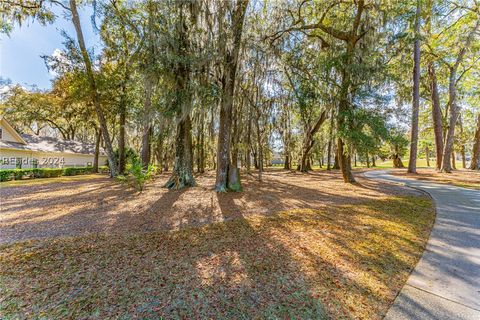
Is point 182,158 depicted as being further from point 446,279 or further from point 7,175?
point 7,175

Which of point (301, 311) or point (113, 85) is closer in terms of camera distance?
point (301, 311)

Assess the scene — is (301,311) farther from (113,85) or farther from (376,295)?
(113,85)

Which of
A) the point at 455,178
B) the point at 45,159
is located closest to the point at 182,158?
the point at 455,178

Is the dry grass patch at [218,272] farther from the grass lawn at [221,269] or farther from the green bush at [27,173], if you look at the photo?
the green bush at [27,173]

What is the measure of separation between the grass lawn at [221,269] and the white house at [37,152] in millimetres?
15957

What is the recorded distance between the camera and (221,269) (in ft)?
9.15

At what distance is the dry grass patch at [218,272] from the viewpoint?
2107 mm

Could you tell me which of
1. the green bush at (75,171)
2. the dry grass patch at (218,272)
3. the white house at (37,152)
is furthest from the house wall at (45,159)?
the dry grass patch at (218,272)

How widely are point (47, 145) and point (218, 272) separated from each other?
956 inches

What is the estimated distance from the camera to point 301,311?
6.79ft

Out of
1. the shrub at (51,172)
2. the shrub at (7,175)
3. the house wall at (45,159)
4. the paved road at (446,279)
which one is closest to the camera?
the paved road at (446,279)

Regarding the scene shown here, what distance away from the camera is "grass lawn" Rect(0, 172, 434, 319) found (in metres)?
2.12

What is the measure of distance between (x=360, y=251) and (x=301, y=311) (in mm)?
1701

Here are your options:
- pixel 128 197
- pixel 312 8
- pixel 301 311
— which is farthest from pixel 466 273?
pixel 312 8
